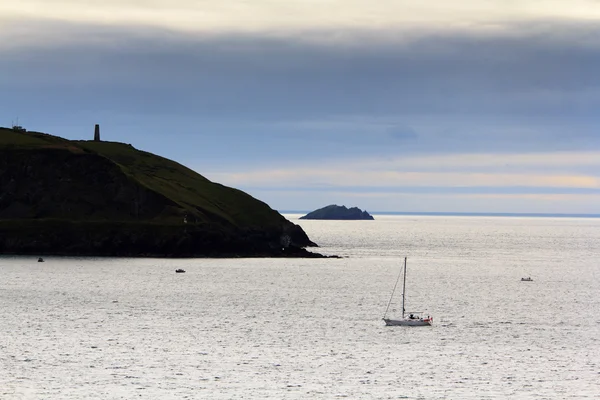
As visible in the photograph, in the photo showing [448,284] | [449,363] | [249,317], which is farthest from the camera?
[448,284]

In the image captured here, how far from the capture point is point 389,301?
144625mm

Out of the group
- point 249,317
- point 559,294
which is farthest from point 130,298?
point 559,294

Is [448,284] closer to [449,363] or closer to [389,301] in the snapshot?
[389,301]

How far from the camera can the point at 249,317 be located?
4727 inches

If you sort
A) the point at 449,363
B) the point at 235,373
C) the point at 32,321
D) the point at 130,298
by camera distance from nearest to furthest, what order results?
the point at 235,373 → the point at 449,363 → the point at 32,321 → the point at 130,298

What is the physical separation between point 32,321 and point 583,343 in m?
63.3

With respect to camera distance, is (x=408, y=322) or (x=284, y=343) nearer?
(x=284, y=343)

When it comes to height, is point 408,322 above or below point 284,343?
above

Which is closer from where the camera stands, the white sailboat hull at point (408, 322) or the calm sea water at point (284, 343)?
the calm sea water at point (284, 343)

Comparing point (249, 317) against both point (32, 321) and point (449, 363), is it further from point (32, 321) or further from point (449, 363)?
point (449, 363)

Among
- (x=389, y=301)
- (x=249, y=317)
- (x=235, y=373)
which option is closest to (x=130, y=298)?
(x=249, y=317)

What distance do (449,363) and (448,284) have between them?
9905 cm

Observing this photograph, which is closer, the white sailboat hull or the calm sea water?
the calm sea water

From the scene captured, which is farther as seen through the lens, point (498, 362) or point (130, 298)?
point (130, 298)
